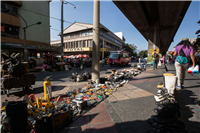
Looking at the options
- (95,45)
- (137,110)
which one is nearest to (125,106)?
(137,110)

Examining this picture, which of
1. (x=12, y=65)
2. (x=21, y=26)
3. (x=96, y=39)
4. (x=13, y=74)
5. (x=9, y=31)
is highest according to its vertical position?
(x=21, y=26)

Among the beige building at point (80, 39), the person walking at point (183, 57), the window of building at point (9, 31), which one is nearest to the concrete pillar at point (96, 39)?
the person walking at point (183, 57)

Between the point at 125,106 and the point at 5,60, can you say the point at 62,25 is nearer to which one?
the point at 5,60

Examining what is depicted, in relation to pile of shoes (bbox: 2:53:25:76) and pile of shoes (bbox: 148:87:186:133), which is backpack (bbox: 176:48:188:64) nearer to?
pile of shoes (bbox: 148:87:186:133)

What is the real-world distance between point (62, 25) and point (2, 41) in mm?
9982

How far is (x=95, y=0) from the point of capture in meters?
5.36

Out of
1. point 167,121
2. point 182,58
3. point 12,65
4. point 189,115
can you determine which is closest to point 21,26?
point 12,65

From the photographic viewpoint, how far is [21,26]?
63.8 feet

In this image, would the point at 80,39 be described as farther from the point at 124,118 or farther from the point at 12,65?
the point at 124,118

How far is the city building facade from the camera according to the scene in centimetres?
1697

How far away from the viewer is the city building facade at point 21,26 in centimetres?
1697

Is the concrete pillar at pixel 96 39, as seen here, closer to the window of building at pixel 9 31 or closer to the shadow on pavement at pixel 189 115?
the shadow on pavement at pixel 189 115

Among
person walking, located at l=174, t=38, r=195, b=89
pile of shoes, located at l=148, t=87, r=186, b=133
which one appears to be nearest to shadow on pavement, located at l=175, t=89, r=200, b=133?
pile of shoes, located at l=148, t=87, r=186, b=133

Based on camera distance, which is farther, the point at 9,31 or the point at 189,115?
the point at 9,31
